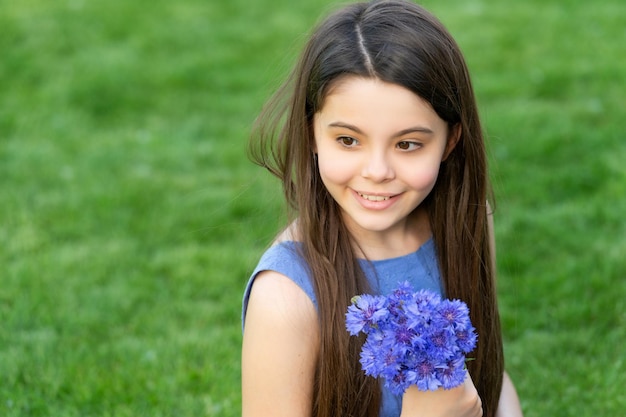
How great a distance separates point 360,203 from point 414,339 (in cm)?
68

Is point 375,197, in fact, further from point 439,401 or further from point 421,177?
point 439,401

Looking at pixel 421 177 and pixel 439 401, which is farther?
pixel 421 177

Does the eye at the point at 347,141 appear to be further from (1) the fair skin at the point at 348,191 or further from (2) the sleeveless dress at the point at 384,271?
(2) the sleeveless dress at the point at 384,271

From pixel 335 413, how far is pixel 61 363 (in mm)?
1857

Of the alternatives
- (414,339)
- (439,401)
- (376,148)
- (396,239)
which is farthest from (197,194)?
(414,339)

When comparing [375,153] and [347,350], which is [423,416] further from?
[375,153]

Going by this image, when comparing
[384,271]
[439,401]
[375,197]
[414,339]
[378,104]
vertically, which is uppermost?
[378,104]

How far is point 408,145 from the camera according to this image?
2.54m

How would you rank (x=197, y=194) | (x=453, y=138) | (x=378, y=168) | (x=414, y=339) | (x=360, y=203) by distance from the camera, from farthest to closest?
(x=197, y=194)
(x=453, y=138)
(x=360, y=203)
(x=378, y=168)
(x=414, y=339)

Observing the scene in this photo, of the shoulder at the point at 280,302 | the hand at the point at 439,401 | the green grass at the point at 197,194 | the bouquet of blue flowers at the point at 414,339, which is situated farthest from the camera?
the green grass at the point at 197,194

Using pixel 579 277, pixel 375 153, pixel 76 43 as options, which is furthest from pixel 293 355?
pixel 76 43

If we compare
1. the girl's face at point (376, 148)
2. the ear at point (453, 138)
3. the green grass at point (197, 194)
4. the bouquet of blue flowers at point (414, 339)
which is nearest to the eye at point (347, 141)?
the girl's face at point (376, 148)

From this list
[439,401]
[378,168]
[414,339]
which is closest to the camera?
[414,339]

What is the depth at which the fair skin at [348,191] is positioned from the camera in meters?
2.48
